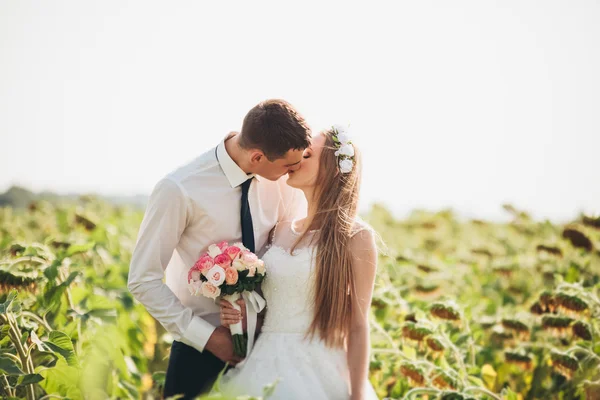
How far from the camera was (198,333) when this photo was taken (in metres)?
2.80

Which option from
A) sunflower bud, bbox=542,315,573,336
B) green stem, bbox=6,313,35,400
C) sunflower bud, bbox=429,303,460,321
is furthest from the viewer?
sunflower bud, bbox=542,315,573,336

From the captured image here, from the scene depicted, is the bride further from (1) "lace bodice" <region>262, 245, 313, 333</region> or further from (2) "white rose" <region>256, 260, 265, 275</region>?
(2) "white rose" <region>256, 260, 265, 275</region>

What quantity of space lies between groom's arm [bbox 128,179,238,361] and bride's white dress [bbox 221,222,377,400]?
22 cm

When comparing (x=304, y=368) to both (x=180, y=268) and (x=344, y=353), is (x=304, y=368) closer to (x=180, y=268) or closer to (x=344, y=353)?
(x=344, y=353)

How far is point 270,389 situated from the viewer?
1669 millimetres

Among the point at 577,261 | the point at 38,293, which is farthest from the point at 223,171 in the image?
the point at 577,261

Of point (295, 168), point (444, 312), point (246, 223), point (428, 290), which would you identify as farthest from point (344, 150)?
point (428, 290)

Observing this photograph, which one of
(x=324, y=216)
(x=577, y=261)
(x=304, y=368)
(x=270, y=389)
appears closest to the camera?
(x=270, y=389)

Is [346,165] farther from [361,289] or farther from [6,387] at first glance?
[6,387]

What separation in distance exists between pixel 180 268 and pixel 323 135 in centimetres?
108

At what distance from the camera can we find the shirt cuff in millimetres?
2797

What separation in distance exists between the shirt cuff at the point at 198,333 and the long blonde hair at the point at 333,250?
520 mm

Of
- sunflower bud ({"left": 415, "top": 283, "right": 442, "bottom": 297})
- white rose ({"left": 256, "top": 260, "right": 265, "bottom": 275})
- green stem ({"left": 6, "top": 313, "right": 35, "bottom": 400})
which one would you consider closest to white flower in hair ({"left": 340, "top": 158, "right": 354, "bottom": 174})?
white rose ({"left": 256, "top": 260, "right": 265, "bottom": 275})

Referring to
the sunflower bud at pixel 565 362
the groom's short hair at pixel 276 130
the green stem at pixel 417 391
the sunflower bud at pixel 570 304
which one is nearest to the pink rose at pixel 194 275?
the groom's short hair at pixel 276 130
